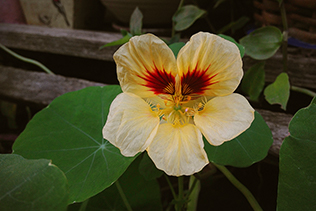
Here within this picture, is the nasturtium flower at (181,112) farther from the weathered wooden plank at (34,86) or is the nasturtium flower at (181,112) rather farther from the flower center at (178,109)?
the weathered wooden plank at (34,86)

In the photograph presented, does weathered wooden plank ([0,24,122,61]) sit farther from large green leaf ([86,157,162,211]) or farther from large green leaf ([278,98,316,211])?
large green leaf ([278,98,316,211])

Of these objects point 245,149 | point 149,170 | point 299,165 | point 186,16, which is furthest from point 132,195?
point 186,16

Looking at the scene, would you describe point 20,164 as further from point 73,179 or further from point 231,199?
point 231,199

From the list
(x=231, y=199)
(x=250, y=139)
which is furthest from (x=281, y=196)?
(x=231, y=199)

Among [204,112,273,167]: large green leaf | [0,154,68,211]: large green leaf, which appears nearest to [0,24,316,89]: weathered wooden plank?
[204,112,273,167]: large green leaf

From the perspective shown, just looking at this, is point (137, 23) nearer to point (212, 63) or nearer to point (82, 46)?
point (82, 46)
